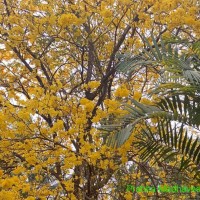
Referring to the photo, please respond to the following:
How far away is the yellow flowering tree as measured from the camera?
3.90m

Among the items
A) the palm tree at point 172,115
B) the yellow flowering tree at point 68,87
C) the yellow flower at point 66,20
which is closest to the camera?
the palm tree at point 172,115

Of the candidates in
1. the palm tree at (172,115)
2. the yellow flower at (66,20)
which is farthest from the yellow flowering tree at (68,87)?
the palm tree at (172,115)

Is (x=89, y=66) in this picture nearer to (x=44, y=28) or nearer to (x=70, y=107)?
(x=44, y=28)

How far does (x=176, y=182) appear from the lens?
189 inches

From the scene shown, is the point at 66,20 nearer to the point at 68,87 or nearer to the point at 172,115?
the point at 68,87

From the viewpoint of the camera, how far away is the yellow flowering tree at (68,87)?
154 inches

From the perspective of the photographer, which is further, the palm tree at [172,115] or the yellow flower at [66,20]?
the yellow flower at [66,20]

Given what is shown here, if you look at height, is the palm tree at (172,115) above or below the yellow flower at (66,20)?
below

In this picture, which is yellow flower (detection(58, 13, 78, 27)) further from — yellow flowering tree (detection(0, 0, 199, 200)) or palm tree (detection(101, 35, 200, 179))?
palm tree (detection(101, 35, 200, 179))

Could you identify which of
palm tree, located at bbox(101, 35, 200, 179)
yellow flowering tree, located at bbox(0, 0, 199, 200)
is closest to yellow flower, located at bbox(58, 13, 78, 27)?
yellow flowering tree, located at bbox(0, 0, 199, 200)

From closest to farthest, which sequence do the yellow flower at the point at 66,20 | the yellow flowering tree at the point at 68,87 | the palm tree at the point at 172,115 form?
the palm tree at the point at 172,115 → the yellow flowering tree at the point at 68,87 → the yellow flower at the point at 66,20

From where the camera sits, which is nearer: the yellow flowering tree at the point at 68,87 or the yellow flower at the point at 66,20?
the yellow flowering tree at the point at 68,87

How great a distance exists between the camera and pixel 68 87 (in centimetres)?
617

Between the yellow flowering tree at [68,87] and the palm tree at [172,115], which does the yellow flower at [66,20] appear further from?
the palm tree at [172,115]
